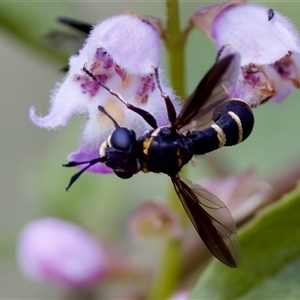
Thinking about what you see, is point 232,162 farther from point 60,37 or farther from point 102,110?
point 102,110

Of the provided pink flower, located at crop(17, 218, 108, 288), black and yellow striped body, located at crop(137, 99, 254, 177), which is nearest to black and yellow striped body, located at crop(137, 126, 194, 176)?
black and yellow striped body, located at crop(137, 99, 254, 177)

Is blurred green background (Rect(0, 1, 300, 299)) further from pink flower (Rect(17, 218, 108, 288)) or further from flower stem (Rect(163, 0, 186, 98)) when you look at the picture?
flower stem (Rect(163, 0, 186, 98))

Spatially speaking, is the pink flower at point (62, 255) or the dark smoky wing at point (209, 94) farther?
the pink flower at point (62, 255)

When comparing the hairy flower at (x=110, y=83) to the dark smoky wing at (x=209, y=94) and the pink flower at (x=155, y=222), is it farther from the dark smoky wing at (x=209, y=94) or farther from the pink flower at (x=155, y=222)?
the pink flower at (x=155, y=222)

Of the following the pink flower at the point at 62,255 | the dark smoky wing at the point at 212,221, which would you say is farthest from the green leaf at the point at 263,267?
the pink flower at the point at 62,255

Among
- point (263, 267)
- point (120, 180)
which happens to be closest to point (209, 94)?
point (263, 267)
